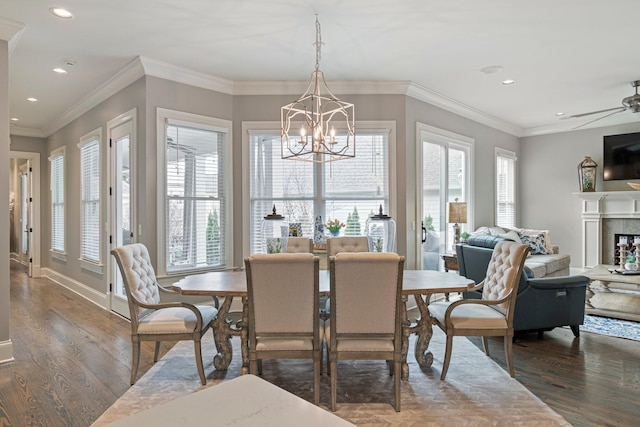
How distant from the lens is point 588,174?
680 centimetres

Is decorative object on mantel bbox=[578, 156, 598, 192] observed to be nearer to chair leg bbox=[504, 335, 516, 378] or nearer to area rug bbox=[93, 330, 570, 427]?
area rug bbox=[93, 330, 570, 427]

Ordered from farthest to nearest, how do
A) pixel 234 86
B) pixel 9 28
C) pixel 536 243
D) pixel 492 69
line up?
pixel 536 243, pixel 234 86, pixel 492 69, pixel 9 28

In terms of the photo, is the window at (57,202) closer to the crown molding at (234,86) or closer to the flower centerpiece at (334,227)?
the crown molding at (234,86)

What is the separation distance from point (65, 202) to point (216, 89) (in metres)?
3.75

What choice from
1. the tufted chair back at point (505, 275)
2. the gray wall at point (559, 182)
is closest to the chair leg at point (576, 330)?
the tufted chair back at point (505, 275)

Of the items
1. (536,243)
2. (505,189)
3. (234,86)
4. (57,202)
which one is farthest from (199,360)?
(505,189)

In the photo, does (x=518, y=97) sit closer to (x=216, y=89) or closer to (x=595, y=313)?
(x=595, y=313)

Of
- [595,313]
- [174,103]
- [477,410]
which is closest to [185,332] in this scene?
[477,410]

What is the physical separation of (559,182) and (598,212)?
83 cm

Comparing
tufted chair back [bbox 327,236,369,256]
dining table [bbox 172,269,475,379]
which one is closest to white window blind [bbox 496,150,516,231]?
tufted chair back [bbox 327,236,369,256]

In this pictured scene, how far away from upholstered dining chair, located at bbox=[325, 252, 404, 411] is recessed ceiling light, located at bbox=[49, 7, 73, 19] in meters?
2.82

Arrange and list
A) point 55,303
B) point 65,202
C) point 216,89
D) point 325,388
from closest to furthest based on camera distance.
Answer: point 325,388
point 216,89
point 55,303
point 65,202

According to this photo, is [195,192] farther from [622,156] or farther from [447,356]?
[622,156]

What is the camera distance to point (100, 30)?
339cm
